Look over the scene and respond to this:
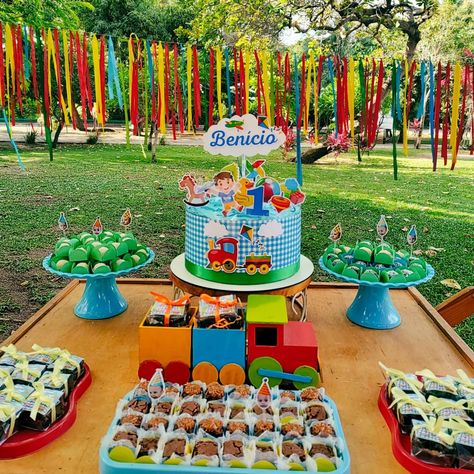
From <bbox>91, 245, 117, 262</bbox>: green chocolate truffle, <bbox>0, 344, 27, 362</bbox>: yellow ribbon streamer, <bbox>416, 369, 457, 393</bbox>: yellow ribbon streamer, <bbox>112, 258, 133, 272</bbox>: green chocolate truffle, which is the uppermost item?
<bbox>91, 245, 117, 262</bbox>: green chocolate truffle

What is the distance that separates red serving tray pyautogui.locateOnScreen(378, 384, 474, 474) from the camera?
1.35 m

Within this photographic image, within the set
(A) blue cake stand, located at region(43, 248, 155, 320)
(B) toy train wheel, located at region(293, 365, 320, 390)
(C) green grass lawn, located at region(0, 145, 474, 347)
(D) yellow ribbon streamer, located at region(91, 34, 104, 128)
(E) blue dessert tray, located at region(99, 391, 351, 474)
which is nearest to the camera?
(E) blue dessert tray, located at region(99, 391, 351, 474)

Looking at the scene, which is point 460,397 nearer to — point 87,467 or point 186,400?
point 186,400

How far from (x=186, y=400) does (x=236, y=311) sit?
417 mm

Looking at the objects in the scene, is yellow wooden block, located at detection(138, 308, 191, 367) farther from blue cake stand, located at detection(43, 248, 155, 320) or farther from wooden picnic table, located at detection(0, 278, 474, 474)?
blue cake stand, located at detection(43, 248, 155, 320)

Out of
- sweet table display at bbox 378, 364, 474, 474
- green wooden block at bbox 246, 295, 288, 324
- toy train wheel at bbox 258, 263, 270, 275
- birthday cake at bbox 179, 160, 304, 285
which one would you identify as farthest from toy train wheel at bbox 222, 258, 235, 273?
sweet table display at bbox 378, 364, 474, 474

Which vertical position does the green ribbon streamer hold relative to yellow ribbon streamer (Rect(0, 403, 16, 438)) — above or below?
above

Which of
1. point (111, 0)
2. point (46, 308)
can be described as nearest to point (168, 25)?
point (111, 0)

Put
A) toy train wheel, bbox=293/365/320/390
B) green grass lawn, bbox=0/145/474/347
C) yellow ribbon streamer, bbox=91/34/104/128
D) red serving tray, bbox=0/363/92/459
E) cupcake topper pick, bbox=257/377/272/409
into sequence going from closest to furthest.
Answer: red serving tray, bbox=0/363/92/459
cupcake topper pick, bbox=257/377/272/409
toy train wheel, bbox=293/365/320/390
yellow ribbon streamer, bbox=91/34/104/128
green grass lawn, bbox=0/145/474/347

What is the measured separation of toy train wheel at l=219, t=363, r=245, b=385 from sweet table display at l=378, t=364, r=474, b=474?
50 cm

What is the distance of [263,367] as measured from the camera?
1.77m

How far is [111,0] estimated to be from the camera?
13.4 m

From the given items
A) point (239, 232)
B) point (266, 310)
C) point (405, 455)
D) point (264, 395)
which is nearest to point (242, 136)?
point (239, 232)

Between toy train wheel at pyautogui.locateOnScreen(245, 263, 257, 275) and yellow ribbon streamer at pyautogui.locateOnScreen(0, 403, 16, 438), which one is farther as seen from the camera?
toy train wheel at pyautogui.locateOnScreen(245, 263, 257, 275)
